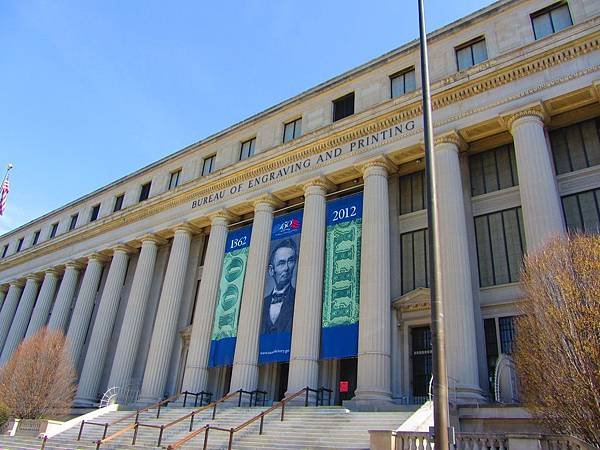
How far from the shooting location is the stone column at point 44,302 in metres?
35.8

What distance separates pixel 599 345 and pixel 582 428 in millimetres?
1660

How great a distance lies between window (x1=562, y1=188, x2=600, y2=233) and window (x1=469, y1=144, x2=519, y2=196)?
2433 mm

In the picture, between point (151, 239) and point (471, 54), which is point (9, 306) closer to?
point (151, 239)

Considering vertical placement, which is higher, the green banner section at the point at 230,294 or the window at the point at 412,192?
the window at the point at 412,192

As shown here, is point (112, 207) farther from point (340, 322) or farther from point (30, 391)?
point (340, 322)

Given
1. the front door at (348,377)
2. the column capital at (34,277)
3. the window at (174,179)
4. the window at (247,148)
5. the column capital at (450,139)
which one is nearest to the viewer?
the column capital at (450,139)

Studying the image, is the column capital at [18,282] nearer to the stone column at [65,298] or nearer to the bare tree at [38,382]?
the stone column at [65,298]

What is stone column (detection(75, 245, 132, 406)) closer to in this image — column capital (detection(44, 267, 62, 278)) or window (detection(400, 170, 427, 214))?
column capital (detection(44, 267, 62, 278))

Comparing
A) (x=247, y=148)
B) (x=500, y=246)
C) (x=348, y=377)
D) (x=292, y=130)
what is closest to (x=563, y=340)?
(x=500, y=246)

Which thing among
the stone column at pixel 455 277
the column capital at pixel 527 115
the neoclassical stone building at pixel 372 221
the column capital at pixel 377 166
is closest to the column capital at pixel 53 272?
the neoclassical stone building at pixel 372 221

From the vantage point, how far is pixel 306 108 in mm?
27078

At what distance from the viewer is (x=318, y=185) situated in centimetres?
2414

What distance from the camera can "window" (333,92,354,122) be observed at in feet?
83.7

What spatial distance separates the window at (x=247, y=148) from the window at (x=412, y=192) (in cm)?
950
